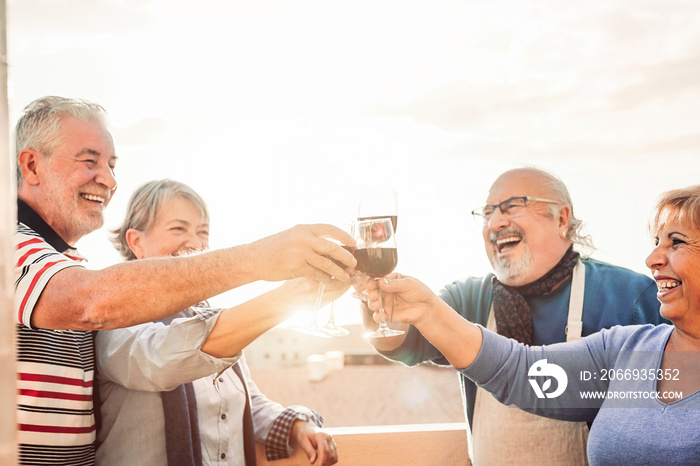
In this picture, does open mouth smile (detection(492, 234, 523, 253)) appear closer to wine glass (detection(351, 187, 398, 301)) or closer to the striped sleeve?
→ wine glass (detection(351, 187, 398, 301))

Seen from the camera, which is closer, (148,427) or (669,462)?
(669,462)

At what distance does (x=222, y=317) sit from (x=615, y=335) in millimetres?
1517

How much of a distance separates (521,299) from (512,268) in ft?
0.65

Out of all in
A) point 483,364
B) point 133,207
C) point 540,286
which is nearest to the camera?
point 483,364

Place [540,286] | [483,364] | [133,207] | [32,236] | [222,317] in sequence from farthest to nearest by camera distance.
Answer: [540,286] < [133,207] < [483,364] < [222,317] < [32,236]

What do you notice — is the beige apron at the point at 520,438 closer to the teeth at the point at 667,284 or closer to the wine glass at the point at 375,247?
the teeth at the point at 667,284

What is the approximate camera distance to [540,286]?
10.0ft

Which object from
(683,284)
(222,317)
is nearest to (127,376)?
A: (222,317)

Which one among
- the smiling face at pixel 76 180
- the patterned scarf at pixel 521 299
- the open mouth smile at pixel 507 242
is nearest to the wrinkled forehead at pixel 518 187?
the open mouth smile at pixel 507 242

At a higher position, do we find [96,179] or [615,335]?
[96,179]

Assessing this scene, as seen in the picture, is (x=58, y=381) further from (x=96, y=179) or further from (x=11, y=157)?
(x=11, y=157)

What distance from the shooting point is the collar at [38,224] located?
6.42 ft

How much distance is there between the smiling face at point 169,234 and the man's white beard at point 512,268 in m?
1.56

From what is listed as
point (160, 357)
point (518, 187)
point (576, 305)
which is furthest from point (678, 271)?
point (160, 357)
